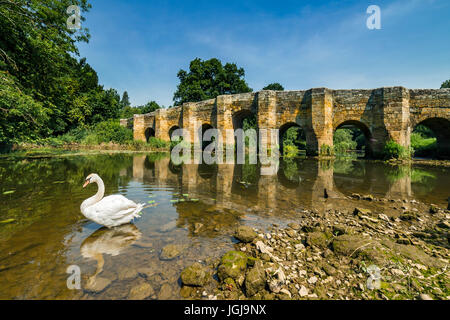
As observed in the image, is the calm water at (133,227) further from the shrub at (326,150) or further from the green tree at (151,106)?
the green tree at (151,106)

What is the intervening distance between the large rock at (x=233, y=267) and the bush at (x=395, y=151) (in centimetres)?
1531

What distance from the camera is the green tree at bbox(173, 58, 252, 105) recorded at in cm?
3102

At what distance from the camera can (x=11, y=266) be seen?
1821mm

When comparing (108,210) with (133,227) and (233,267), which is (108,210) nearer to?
(133,227)

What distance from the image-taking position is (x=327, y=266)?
1.91m

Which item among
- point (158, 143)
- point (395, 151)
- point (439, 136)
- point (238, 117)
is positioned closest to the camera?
point (395, 151)

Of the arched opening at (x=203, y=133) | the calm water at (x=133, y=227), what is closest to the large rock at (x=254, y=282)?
the calm water at (x=133, y=227)

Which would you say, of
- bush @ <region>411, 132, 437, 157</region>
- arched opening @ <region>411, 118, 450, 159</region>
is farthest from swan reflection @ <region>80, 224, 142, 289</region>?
bush @ <region>411, 132, 437, 157</region>

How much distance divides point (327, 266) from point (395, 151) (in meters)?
14.8

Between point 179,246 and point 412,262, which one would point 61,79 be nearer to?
point 179,246

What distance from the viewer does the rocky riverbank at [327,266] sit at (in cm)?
160

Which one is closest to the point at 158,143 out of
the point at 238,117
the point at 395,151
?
the point at 238,117
